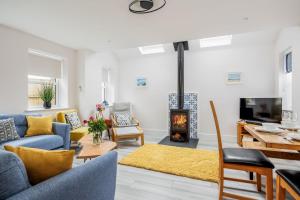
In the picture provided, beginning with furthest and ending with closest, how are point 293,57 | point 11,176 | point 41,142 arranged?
point 293,57 < point 41,142 < point 11,176

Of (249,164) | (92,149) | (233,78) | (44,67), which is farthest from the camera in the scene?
(233,78)

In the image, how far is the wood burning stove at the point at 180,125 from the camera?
4312mm

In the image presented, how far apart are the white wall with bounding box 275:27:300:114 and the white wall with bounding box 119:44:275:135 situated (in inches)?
11.5

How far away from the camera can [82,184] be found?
991mm

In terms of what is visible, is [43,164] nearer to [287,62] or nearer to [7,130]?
[7,130]

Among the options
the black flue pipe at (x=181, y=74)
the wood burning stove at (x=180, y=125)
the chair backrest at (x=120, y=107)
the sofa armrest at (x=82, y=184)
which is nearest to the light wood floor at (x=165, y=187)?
the sofa armrest at (x=82, y=184)

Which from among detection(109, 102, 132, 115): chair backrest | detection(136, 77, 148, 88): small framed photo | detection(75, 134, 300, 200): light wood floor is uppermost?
detection(136, 77, 148, 88): small framed photo

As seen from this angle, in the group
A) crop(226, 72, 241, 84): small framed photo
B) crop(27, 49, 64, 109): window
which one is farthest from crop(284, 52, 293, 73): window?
crop(27, 49, 64, 109): window

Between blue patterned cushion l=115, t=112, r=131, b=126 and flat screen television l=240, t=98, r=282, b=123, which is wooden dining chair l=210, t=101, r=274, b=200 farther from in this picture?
blue patterned cushion l=115, t=112, r=131, b=126

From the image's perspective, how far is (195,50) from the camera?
4.68 meters

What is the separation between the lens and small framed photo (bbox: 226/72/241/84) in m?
4.28

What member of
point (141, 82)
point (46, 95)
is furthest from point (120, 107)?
point (46, 95)

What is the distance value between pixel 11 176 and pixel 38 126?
249 centimetres

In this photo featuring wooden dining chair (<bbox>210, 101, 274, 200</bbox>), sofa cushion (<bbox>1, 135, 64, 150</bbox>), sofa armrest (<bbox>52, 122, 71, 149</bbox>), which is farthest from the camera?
sofa armrest (<bbox>52, 122, 71, 149</bbox>)
